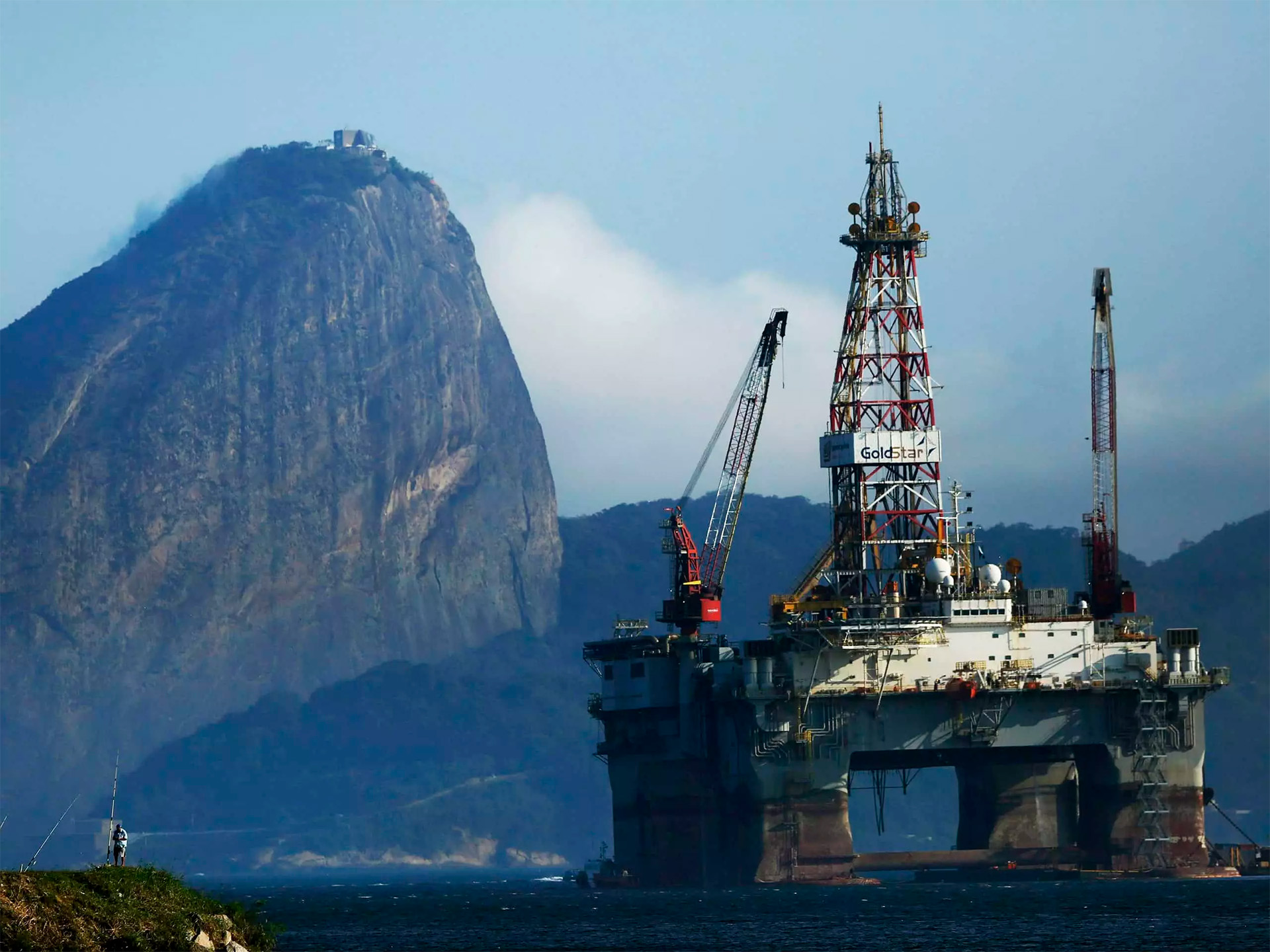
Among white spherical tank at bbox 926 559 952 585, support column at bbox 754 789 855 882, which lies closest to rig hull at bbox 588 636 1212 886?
support column at bbox 754 789 855 882

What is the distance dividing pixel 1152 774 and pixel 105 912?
93.2m

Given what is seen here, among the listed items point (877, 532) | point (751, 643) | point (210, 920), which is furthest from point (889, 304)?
point (210, 920)

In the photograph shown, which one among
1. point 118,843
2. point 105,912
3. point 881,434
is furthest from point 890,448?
point 105,912

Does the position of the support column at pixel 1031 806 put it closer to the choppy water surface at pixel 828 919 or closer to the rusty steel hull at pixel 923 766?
the rusty steel hull at pixel 923 766

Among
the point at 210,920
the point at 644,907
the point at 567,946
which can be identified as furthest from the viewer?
the point at 644,907

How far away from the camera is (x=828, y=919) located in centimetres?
11719

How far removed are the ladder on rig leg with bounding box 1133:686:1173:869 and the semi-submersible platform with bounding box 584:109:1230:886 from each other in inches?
4.8

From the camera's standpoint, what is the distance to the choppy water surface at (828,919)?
10281 centimetres

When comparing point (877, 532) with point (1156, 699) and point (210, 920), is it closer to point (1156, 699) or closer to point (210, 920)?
point (1156, 699)

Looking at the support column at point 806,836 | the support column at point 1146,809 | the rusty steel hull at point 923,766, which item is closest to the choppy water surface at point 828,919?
the support column at point 806,836

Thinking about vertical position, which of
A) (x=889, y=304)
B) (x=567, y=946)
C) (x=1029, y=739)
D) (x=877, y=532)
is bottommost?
(x=567, y=946)

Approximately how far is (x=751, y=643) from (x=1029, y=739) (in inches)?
668

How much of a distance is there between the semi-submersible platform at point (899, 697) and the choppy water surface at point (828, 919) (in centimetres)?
354

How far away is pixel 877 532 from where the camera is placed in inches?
5930
